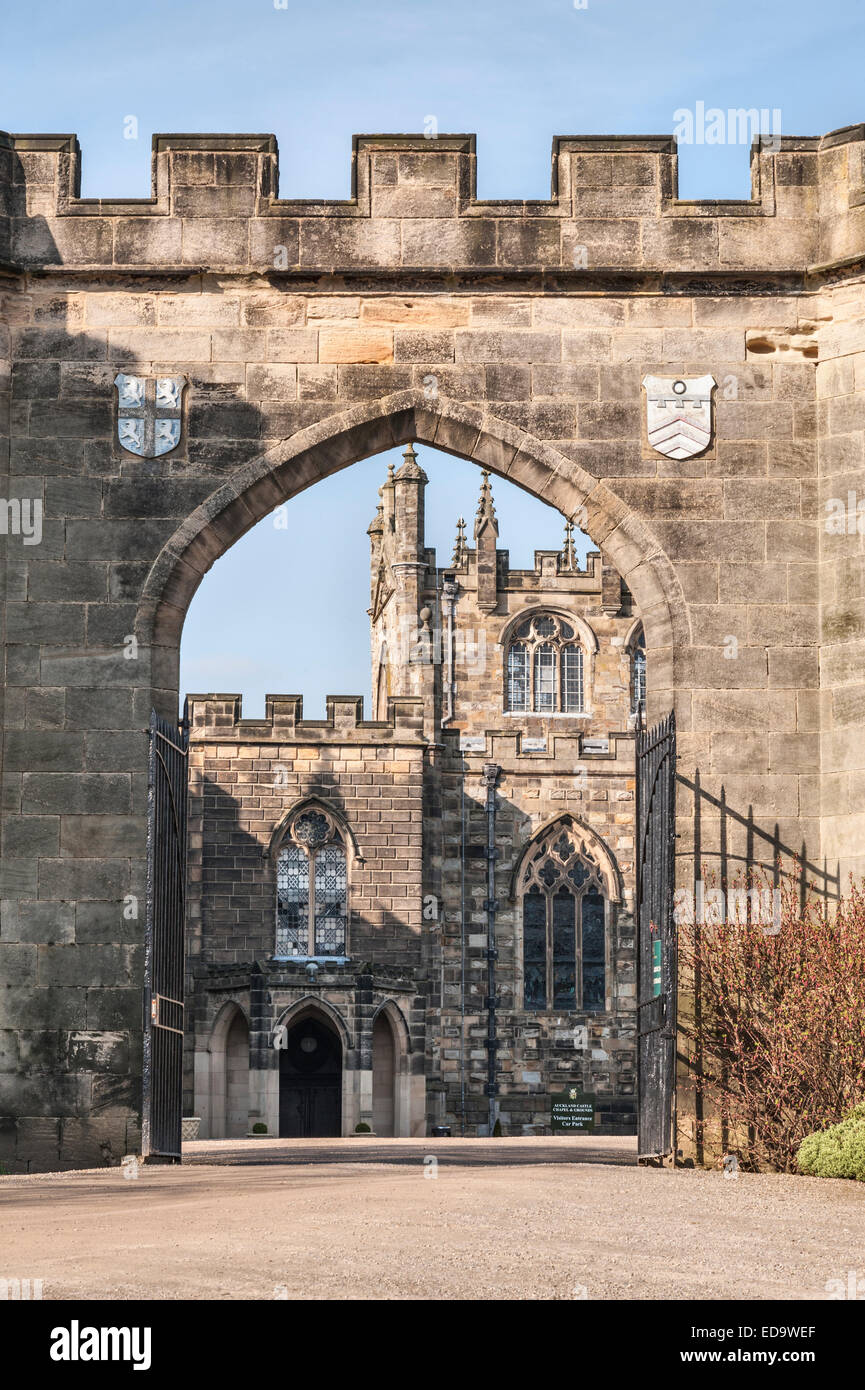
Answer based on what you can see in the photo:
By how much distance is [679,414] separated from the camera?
14492 millimetres

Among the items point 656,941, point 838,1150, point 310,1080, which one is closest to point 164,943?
point 656,941

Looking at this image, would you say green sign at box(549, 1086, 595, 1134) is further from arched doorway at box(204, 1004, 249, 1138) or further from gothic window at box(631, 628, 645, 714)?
gothic window at box(631, 628, 645, 714)

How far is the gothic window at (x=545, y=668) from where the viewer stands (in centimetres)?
4303

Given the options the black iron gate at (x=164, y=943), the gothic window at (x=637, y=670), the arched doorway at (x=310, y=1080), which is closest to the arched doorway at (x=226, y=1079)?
the arched doorway at (x=310, y=1080)

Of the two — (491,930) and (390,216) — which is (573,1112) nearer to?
(491,930)

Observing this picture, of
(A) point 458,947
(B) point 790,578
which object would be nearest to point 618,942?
(A) point 458,947

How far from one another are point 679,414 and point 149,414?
11.5 feet

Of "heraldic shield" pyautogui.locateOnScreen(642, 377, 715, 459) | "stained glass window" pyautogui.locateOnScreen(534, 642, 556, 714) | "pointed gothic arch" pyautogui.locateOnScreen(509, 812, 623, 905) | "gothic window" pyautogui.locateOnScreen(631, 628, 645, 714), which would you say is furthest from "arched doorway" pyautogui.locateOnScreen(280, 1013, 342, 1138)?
"heraldic shield" pyautogui.locateOnScreen(642, 377, 715, 459)

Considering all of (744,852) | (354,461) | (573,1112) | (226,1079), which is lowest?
(573,1112)

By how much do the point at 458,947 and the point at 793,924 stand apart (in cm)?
2428

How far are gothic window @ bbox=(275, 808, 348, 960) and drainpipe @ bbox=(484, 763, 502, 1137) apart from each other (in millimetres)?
3014

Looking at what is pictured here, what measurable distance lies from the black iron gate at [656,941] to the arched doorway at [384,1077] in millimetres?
20402

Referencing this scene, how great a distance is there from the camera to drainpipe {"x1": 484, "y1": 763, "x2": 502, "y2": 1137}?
37.0m

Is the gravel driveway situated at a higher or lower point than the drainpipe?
lower
